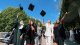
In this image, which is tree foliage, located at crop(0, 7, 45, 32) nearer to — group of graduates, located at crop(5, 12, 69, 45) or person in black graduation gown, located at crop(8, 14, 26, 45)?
group of graduates, located at crop(5, 12, 69, 45)

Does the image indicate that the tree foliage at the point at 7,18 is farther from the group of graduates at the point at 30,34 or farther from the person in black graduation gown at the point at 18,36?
the person in black graduation gown at the point at 18,36

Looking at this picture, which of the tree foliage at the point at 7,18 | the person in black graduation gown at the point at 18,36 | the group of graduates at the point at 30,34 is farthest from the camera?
the tree foliage at the point at 7,18

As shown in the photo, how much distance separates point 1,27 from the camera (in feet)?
135

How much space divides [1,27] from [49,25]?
134 ft

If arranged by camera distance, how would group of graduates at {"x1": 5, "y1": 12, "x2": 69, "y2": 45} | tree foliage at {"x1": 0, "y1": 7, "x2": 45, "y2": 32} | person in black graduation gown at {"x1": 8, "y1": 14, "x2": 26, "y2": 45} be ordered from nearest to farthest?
group of graduates at {"x1": 5, "y1": 12, "x2": 69, "y2": 45} → person in black graduation gown at {"x1": 8, "y1": 14, "x2": 26, "y2": 45} → tree foliage at {"x1": 0, "y1": 7, "x2": 45, "y2": 32}

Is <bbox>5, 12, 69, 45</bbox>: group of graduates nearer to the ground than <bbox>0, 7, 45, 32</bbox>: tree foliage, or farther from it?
nearer to the ground

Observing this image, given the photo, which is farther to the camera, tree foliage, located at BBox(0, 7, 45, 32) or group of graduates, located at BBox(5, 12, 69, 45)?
tree foliage, located at BBox(0, 7, 45, 32)

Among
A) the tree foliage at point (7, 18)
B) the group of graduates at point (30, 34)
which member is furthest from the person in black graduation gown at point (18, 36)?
the tree foliage at point (7, 18)

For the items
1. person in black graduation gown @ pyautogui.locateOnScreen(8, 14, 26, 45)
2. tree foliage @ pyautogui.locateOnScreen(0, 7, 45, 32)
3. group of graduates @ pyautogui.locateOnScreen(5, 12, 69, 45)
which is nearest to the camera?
group of graduates @ pyautogui.locateOnScreen(5, 12, 69, 45)

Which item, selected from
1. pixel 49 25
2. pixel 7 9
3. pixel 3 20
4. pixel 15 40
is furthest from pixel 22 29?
pixel 7 9

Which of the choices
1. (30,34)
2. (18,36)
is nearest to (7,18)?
(30,34)

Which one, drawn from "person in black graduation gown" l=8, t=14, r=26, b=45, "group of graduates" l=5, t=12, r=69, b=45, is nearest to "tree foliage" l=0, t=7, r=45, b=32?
"group of graduates" l=5, t=12, r=69, b=45

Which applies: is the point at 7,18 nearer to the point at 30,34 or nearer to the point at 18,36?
the point at 30,34

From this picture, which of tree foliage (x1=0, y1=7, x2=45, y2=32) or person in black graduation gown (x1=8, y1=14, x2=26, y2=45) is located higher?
tree foliage (x1=0, y1=7, x2=45, y2=32)
